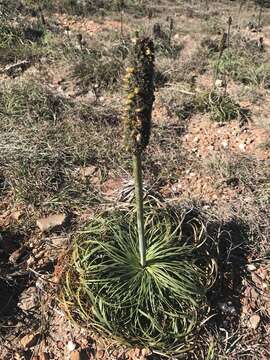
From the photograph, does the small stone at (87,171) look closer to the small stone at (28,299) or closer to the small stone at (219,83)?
the small stone at (28,299)

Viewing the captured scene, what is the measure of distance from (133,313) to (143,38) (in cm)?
216

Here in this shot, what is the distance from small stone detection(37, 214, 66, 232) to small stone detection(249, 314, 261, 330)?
6.64 ft

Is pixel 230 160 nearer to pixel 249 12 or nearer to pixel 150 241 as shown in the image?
pixel 150 241

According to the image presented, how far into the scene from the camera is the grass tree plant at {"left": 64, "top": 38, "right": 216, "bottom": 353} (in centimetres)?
354

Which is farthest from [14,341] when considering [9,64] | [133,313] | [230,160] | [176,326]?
[9,64]

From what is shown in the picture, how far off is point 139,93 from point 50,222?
7.50 feet

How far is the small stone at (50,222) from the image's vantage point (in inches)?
176

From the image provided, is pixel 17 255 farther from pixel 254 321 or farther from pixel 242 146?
pixel 242 146

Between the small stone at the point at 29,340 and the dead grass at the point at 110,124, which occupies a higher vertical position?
the dead grass at the point at 110,124

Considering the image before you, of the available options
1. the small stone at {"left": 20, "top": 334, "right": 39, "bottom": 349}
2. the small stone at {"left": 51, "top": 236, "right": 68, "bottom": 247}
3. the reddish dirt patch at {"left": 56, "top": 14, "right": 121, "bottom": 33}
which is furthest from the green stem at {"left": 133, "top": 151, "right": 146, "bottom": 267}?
the reddish dirt patch at {"left": 56, "top": 14, "right": 121, "bottom": 33}

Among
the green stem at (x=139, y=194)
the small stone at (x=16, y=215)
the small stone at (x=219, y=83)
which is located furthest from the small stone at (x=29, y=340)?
the small stone at (x=219, y=83)

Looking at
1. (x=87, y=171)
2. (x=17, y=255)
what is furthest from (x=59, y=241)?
(x=87, y=171)

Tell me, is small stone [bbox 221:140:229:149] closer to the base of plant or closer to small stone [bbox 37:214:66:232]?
the base of plant

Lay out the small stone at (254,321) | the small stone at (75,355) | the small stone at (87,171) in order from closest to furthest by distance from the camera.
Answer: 1. the small stone at (75,355)
2. the small stone at (254,321)
3. the small stone at (87,171)
